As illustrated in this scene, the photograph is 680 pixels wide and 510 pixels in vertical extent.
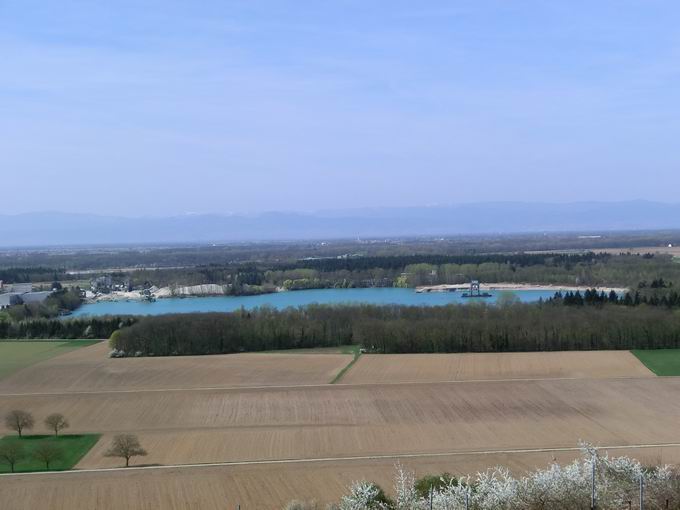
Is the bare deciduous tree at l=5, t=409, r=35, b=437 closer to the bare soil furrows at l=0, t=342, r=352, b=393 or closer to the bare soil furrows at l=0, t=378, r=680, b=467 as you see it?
the bare soil furrows at l=0, t=378, r=680, b=467

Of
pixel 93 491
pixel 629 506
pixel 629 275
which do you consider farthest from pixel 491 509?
pixel 629 275

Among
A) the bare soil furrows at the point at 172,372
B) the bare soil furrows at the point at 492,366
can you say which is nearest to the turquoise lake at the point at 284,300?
the bare soil furrows at the point at 172,372

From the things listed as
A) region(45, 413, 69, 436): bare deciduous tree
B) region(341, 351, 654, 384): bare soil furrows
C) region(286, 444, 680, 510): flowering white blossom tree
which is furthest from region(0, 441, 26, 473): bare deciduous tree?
region(341, 351, 654, 384): bare soil furrows

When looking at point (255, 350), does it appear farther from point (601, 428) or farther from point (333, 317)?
point (601, 428)

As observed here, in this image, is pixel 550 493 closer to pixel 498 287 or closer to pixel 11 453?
pixel 11 453

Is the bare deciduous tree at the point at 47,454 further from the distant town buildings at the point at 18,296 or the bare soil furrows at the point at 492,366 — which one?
the distant town buildings at the point at 18,296

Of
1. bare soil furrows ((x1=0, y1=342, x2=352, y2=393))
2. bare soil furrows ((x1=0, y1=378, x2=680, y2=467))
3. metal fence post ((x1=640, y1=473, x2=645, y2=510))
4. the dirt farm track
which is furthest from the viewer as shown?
bare soil furrows ((x1=0, y1=342, x2=352, y2=393))

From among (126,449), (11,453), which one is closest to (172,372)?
(11,453)
